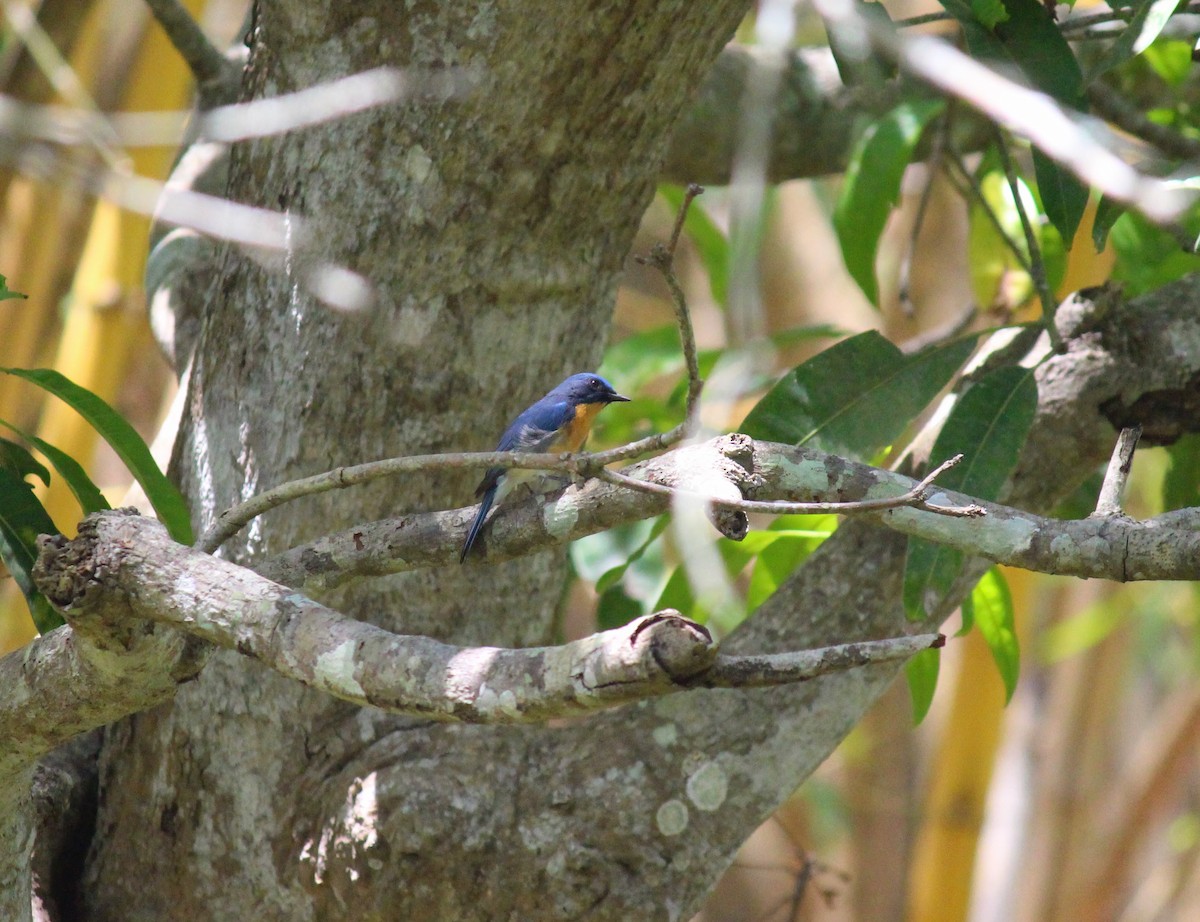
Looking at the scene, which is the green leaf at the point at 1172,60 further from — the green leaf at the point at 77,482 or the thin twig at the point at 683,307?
the green leaf at the point at 77,482

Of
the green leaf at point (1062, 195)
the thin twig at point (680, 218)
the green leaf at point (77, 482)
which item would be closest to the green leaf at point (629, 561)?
the green leaf at point (1062, 195)

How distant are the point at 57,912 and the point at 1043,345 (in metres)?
2.22

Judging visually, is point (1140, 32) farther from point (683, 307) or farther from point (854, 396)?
point (683, 307)

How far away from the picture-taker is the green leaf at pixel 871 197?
10.1 ft

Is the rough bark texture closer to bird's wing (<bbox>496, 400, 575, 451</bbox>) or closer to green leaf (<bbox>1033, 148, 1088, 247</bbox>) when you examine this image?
bird's wing (<bbox>496, 400, 575, 451</bbox>)

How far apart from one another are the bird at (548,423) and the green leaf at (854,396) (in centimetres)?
42

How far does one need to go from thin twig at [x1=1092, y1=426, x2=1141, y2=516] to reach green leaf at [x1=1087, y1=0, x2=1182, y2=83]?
2.43 feet

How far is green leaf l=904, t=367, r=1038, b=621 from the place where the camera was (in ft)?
7.32

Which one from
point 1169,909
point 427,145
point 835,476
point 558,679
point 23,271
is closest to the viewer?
point 558,679

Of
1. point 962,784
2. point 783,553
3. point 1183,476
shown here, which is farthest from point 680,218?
point 962,784

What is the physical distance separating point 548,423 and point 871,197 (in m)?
1.10

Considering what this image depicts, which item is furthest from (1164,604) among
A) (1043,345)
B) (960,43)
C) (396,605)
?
(396,605)

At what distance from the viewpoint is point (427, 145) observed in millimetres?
2145

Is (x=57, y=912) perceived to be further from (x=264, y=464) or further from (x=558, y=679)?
(x=558, y=679)
